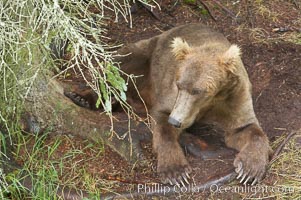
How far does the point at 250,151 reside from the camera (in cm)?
525

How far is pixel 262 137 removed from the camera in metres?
5.38

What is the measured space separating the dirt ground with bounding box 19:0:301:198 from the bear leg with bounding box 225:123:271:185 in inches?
4.8

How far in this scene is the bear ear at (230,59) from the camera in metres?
5.11

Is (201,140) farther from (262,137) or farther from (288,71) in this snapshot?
(288,71)

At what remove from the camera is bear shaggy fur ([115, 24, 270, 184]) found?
16.5 feet

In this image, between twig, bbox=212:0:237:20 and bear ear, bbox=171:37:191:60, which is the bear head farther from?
twig, bbox=212:0:237:20

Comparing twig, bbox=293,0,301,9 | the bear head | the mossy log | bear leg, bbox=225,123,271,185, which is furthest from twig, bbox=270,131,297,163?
twig, bbox=293,0,301,9

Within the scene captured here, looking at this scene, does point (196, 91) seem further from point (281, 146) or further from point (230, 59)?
point (281, 146)

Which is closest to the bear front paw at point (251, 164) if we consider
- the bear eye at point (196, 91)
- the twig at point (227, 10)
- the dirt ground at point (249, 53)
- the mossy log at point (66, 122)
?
the dirt ground at point (249, 53)

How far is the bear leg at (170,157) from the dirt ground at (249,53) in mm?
107

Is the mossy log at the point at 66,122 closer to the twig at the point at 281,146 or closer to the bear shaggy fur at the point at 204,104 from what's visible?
the bear shaggy fur at the point at 204,104

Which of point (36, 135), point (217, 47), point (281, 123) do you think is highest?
point (217, 47)

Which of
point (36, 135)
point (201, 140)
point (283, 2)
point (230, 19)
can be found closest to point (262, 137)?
point (201, 140)

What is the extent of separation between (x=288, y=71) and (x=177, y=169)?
2289 millimetres
